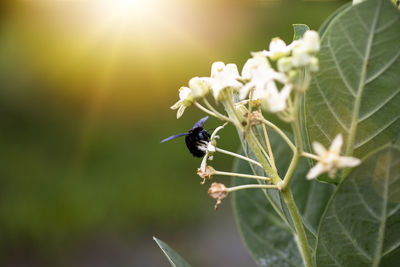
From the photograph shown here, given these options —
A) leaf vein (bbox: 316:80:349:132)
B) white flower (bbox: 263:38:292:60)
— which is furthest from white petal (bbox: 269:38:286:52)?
leaf vein (bbox: 316:80:349:132)

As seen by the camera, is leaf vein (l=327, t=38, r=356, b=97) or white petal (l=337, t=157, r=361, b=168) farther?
leaf vein (l=327, t=38, r=356, b=97)

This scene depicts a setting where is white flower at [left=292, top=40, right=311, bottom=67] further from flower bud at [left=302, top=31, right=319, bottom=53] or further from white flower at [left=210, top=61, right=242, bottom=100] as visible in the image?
white flower at [left=210, top=61, right=242, bottom=100]

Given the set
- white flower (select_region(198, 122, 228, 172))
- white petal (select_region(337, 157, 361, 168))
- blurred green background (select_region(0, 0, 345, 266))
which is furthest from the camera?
blurred green background (select_region(0, 0, 345, 266))

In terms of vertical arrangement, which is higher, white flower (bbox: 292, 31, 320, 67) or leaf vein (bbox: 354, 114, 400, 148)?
white flower (bbox: 292, 31, 320, 67)

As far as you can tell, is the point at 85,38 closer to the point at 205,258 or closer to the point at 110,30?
the point at 110,30

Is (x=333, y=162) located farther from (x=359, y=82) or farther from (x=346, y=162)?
(x=359, y=82)

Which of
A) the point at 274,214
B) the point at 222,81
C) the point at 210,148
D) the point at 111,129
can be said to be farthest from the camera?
the point at 111,129

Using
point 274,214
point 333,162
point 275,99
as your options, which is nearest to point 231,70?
point 275,99
